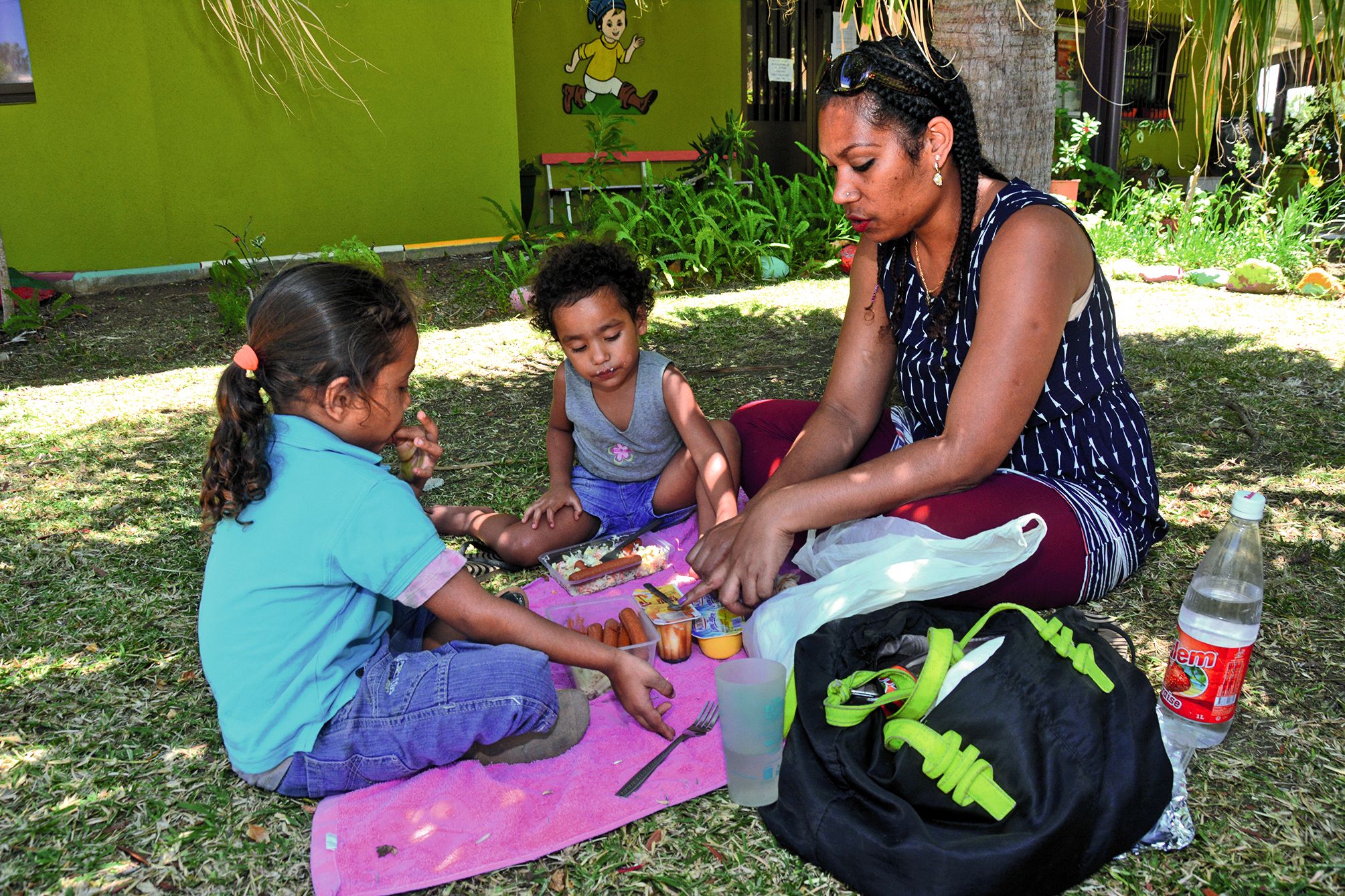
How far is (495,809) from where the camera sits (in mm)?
1814

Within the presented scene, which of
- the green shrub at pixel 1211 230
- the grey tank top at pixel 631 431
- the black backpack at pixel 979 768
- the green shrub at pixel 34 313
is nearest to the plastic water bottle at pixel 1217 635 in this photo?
the black backpack at pixel 979 768

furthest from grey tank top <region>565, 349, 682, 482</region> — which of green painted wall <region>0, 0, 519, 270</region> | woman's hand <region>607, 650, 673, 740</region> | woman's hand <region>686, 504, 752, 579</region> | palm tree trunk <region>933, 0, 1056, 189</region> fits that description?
green painted wall <region>0, 0, 519, 270</region>

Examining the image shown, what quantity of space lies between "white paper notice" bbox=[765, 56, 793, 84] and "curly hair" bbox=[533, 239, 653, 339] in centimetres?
939

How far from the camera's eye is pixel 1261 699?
80.6 inches

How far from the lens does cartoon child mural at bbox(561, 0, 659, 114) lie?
989 cm

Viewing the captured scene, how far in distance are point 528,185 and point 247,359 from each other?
8545 millimetres

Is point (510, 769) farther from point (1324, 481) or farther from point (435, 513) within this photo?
point (1324, 481)

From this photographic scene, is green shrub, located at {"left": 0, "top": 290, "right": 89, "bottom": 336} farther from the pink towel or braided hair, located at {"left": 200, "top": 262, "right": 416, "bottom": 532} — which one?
the pink towel

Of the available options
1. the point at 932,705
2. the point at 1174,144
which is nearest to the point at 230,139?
the point at 932,705

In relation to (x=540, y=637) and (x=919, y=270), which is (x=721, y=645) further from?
(x=919, y=270)

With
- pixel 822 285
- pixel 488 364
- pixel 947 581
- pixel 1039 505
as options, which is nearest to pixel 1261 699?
pixel 1039 505

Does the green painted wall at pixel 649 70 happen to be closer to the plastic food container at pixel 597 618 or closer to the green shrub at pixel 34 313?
the green shrub at pixel 34 313

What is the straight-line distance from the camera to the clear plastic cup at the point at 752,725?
1.65 m

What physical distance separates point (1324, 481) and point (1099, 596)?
5.13ft
